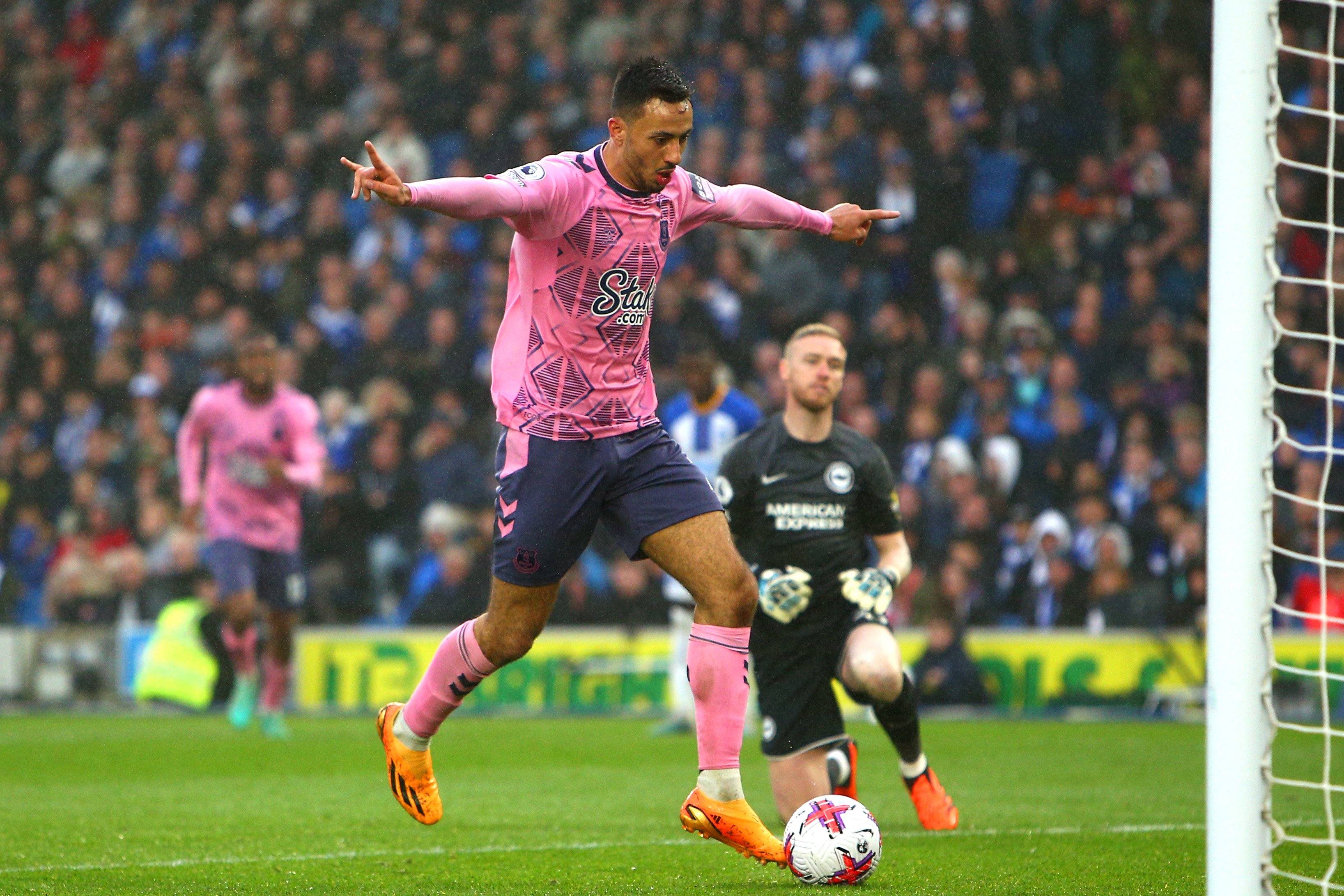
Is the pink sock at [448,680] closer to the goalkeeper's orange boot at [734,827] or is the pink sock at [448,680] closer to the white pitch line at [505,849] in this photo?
the white pitch line at [505,849]

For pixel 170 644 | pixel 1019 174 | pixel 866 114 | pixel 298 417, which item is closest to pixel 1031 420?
pixel 1019 174

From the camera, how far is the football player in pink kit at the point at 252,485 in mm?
11008

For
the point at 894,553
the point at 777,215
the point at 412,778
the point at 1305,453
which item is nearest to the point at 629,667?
the point at 1305,453

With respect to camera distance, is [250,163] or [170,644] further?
[250,163]

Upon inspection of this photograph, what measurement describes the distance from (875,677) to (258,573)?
6.32 meters

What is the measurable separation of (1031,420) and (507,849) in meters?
9.19

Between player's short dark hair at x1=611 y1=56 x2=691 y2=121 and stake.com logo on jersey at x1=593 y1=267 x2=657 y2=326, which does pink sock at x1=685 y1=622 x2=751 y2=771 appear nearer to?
stake.com logo on jersey at x1=593 y1=267 x2=657 y2=326

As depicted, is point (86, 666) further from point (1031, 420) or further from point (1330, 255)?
point (1330, 255)

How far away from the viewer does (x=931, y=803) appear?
6223mm

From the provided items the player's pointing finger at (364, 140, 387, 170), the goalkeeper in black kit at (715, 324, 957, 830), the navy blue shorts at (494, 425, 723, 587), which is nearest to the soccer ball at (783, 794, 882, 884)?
the navy blue shorts at (494, 425, 723, 587)

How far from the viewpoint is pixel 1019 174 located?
15.4 m

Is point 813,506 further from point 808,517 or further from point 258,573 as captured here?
point 258,573

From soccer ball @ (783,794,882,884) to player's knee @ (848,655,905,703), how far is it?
119 cm

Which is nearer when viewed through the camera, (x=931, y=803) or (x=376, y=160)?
(x=376, y=160)
